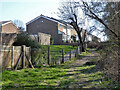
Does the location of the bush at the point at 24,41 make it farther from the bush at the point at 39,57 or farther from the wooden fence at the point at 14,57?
the wooden fence at the point at 14,57

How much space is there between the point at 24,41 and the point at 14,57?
3124 millimetres

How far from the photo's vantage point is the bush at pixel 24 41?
12352mm

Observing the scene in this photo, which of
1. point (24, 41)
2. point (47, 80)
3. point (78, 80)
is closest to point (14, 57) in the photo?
point (24, 41)

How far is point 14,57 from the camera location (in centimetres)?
938

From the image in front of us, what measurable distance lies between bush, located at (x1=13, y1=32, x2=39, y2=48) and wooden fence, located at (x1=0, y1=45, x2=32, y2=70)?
57.9 inches

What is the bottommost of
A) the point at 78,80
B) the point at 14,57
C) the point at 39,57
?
the point at 78,80

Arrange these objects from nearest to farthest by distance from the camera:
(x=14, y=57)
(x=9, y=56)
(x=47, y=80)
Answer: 1. (x=47, y=80)
2. (x=9, y=56)
3. (x=14, y=57)

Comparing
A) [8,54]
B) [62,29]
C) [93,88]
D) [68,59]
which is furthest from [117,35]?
[62,29]

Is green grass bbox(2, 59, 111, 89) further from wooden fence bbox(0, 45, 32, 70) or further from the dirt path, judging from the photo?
wooden fence bbox(0, 45, 32, 70)

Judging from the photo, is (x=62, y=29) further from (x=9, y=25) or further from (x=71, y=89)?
(x=71, y=89)

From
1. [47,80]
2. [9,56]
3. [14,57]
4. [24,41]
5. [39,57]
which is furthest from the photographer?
[24,41]

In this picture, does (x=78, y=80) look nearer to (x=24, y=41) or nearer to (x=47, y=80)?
(x=47, y=80)

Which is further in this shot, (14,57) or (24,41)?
(24,41)

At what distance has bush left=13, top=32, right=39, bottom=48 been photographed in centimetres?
1235
